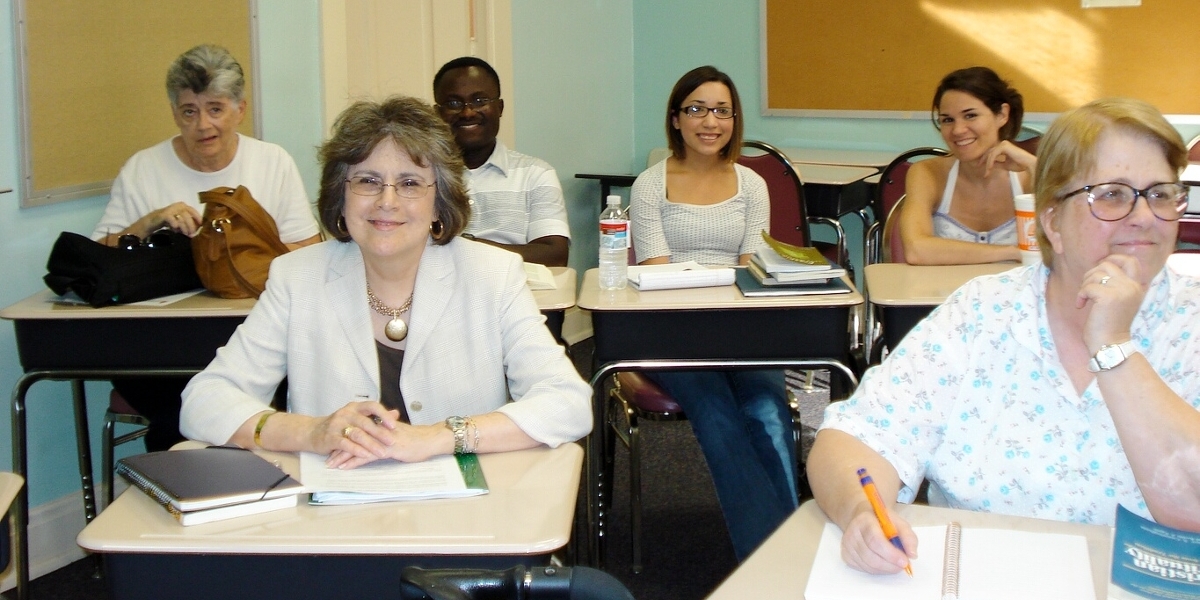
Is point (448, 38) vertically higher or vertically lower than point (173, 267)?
higher

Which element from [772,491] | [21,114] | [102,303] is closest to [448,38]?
[21,114]

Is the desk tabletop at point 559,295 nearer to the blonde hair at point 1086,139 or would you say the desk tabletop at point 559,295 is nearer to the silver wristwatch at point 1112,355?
the blonde hair at point 1086,139

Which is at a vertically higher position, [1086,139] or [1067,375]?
[1086,139]

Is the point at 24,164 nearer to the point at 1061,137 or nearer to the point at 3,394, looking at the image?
the point at 3,394

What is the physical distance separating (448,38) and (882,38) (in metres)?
2.12

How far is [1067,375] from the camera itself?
1560 millimetres

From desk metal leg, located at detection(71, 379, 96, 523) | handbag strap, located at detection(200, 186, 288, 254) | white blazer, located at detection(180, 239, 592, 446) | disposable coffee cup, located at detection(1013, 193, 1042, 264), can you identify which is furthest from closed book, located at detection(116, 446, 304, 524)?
disposable coffee cup, located at detection(1013, 193, 1042, 264)

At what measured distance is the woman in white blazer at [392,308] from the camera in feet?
6.89

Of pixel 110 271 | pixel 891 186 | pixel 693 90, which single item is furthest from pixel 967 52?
pixel 110 271

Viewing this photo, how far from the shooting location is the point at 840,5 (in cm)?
534

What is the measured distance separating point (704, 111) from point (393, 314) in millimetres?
1640

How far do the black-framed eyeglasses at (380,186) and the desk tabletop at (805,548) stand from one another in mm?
990

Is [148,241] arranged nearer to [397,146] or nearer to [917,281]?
[397,146]

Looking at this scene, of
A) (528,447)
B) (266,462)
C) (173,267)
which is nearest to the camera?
(266,462)
